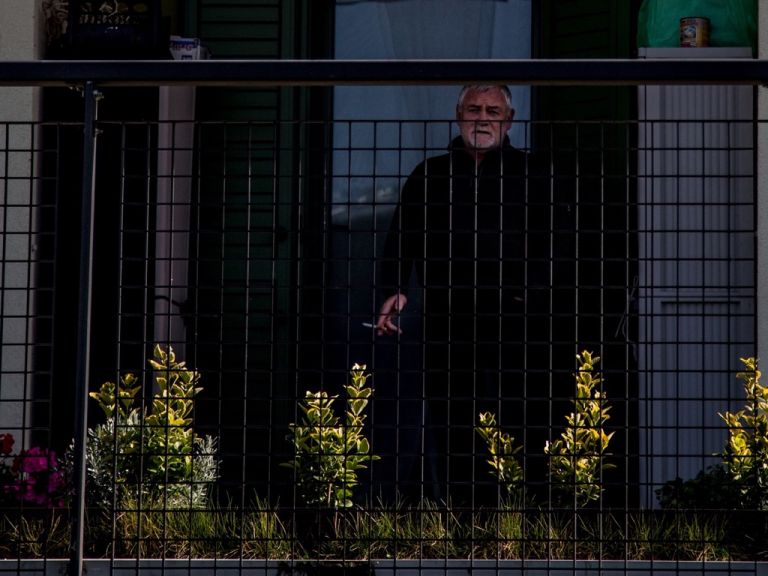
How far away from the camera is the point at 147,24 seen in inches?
214

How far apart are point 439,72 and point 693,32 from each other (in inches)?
105

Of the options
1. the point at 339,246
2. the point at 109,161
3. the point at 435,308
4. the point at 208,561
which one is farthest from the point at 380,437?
the point at 208,561

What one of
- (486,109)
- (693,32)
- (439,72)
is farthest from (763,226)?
(439,72)

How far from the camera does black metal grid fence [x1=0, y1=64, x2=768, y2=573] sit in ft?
13.0

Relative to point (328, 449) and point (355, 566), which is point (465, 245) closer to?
point (328, 449)

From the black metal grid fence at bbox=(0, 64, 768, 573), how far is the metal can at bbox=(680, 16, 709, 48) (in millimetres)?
199

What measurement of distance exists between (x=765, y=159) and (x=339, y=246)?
2.01m

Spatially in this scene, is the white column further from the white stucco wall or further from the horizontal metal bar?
the white stucco wall

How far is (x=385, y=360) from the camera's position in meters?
6.18

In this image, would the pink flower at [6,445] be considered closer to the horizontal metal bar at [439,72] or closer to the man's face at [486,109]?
the horizontal metal bar at [439,72]

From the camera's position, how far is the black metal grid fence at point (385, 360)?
3.96m

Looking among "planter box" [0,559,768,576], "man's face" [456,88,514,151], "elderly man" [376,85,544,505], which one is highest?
"man's face" [456,88,514,151]

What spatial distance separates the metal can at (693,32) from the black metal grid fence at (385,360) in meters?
0.20

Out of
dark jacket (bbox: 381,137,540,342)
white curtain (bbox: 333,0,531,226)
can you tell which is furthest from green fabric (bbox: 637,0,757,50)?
dark jacket (bbox: 381,137,540,342)
